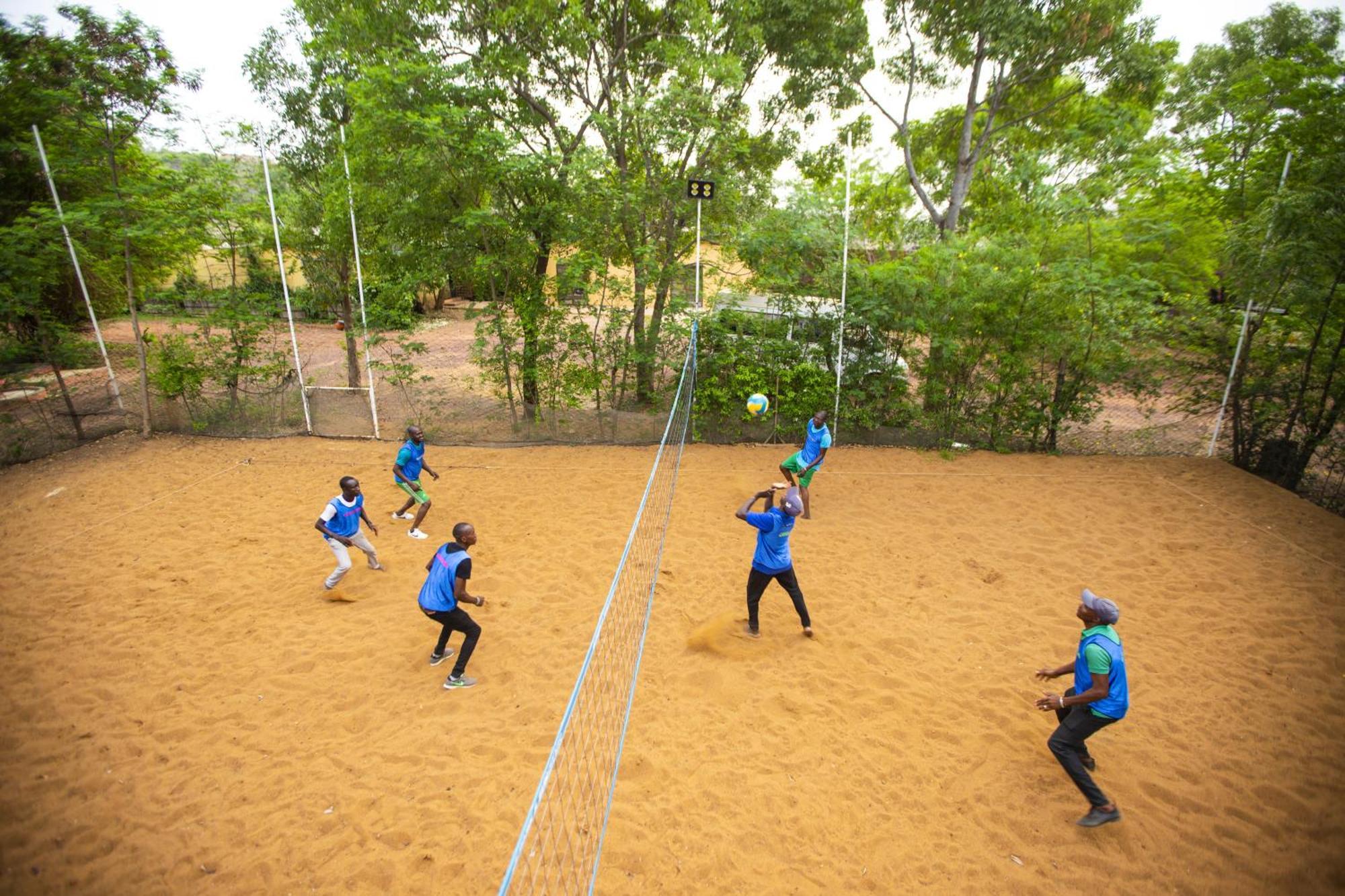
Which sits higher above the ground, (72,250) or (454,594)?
(72,250)

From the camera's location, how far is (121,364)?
12.9 m

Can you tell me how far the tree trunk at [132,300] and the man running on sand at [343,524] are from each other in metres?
7.80

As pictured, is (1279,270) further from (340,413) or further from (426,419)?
(340,413)

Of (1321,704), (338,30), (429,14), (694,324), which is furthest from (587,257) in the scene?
(1321,704)

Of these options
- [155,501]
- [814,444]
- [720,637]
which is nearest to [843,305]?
[814,444]

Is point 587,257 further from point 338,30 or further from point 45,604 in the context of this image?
point 45,604

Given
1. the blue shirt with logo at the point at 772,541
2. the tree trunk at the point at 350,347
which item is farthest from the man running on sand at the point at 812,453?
the tree trunk at the point at 350,347

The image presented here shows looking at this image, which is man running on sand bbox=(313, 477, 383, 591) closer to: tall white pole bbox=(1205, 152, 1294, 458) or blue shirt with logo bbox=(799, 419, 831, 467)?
blue shirt with logo bbox=(799, 419, 831, 467)

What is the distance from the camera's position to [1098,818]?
4.14 m

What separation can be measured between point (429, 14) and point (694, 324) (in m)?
7.51

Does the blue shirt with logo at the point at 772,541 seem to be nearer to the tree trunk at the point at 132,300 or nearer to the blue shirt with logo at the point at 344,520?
the blue shirt with logo at the point at 344,520

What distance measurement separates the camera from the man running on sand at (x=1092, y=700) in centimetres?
402

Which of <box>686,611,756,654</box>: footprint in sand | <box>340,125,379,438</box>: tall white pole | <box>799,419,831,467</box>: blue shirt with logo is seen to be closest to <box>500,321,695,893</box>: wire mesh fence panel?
<box>686,611,756,654</box>: footprint in sand

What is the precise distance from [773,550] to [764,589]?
18.4 inches
